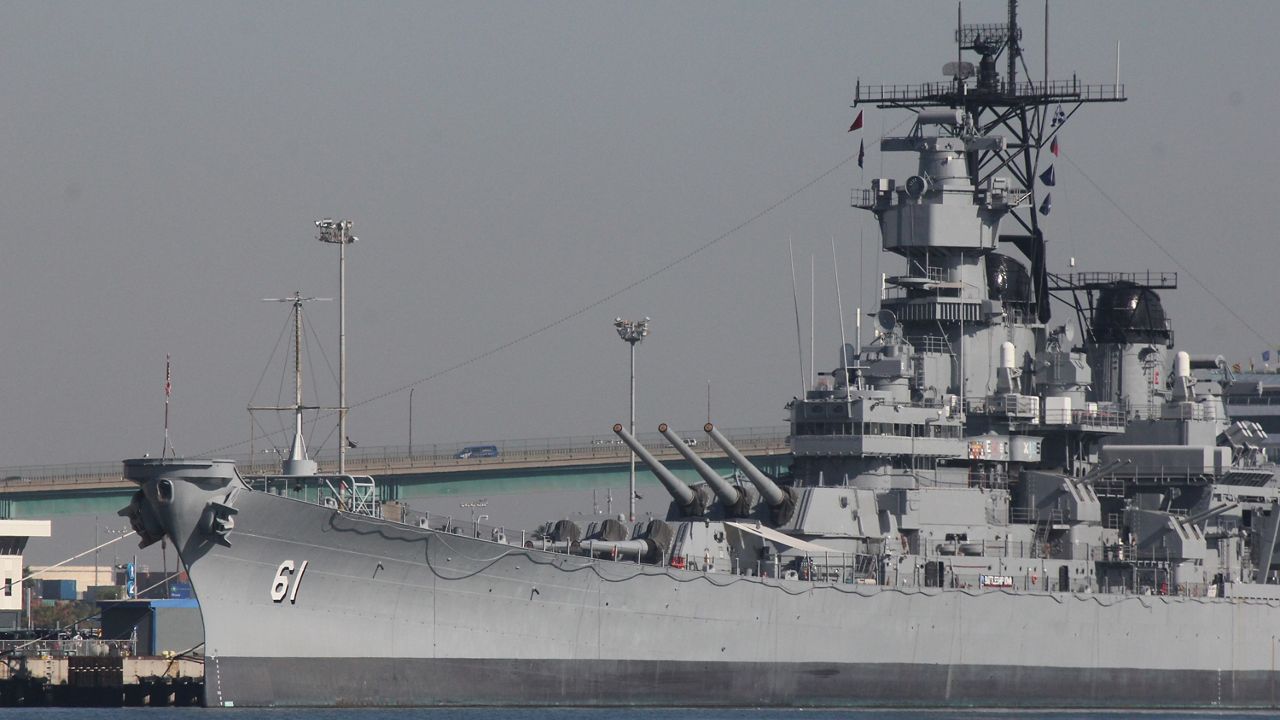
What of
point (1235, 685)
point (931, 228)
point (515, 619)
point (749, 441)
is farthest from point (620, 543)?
point (749, 441)

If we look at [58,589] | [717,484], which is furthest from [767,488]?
[58,589]

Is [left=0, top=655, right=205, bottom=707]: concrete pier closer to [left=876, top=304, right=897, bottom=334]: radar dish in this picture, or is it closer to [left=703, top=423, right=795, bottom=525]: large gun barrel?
[left=703, top=423, right=795, bottom=525]: large gun barrel

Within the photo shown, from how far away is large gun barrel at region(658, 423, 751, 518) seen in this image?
48.3 m

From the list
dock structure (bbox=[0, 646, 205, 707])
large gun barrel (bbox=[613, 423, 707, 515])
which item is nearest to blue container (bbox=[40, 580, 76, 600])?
dock structure (bbox=[0, 646, 205, 707])

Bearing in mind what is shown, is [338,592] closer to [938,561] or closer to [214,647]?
[214,647]

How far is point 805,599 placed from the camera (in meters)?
48.3

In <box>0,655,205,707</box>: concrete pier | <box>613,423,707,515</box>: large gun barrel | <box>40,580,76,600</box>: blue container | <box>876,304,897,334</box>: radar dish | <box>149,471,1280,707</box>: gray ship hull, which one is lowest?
<box>40,580,76,600</box>: blue container

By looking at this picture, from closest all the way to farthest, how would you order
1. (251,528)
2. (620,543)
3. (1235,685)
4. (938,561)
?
(251,528), (620,543), (938,561), (1235,685)

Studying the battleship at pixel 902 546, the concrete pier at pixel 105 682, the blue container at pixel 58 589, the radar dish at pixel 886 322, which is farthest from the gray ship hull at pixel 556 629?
the blue container at pixel 58 589

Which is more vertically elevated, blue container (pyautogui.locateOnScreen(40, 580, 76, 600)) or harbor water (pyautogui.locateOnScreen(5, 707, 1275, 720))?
harbor water (pyautogui.locateOnScreen(5, 707, 1275, 720))

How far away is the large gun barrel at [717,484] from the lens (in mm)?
48281

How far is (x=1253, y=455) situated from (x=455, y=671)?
24.4m

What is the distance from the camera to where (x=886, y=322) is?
5284 centimetres

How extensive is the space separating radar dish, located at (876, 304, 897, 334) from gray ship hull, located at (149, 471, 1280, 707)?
679 cm
